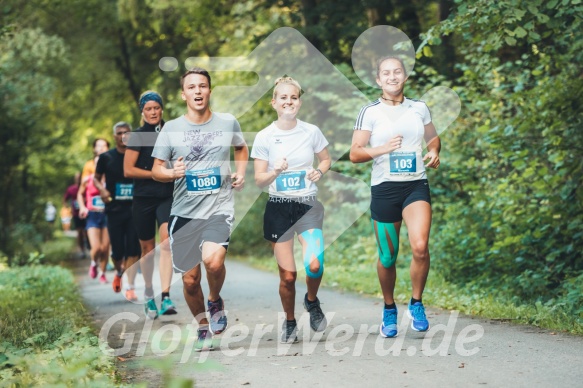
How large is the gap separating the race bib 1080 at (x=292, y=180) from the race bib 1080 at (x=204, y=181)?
21.1 inches

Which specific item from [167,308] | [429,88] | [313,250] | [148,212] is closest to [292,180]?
[313,250]

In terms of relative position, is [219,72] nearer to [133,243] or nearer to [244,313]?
[133,243]

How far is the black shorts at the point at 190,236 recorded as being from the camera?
7539 mm

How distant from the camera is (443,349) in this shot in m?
6.65

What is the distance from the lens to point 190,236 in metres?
7.63

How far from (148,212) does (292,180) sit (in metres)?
2.89

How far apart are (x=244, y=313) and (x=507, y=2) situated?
4.21 meters

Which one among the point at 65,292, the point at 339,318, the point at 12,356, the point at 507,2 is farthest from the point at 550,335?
the point at 65,292

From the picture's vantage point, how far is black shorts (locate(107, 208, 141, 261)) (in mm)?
11742

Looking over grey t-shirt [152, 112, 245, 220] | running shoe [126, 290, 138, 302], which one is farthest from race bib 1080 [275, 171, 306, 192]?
running shoe [126, 290, 138, 302]

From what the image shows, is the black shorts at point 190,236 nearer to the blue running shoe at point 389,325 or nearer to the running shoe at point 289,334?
the running shoe at point 289,334

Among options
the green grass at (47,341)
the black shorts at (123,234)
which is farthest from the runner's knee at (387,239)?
the black shorts at (123,234)

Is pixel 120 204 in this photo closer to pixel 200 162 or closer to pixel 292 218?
pixel 200 162

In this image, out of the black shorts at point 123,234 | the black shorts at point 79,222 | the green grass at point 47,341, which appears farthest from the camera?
the black shorts at point 79,222
